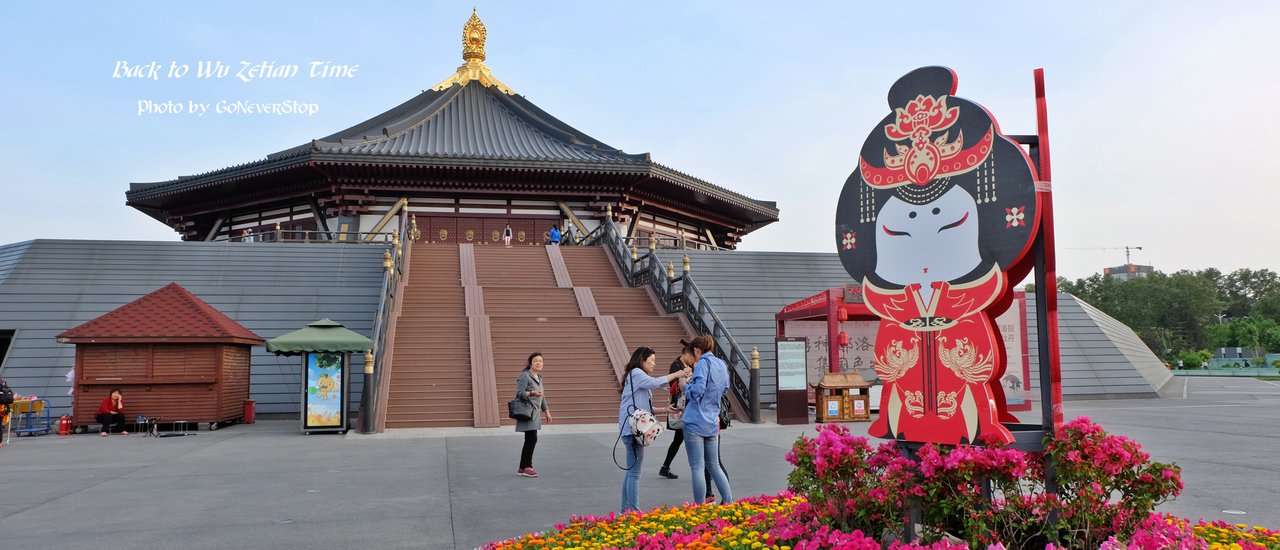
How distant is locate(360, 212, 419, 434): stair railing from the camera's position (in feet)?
42.7

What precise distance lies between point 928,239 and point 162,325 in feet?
46.0

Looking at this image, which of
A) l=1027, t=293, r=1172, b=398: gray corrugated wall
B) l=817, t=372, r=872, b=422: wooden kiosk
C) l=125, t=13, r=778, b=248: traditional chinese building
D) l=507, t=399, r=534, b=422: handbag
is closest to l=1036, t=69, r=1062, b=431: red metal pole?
l=507, t=399, r=534, b=422: handbag

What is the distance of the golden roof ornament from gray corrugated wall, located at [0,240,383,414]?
51.9 feet

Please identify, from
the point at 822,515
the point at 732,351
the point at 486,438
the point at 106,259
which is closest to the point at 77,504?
the point at 486,438

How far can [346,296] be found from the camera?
19.3 meters

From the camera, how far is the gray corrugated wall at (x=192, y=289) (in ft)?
53.8

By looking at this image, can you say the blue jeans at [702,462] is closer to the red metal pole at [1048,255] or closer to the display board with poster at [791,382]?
the red metal pole at [1048,255]

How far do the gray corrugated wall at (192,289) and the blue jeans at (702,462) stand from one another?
11719mm

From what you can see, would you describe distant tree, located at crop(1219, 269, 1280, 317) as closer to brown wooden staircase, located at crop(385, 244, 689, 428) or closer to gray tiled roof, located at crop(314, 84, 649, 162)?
gray tiled roof, located at crop(314, 84, 649, 162)

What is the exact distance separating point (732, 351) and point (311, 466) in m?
8.29

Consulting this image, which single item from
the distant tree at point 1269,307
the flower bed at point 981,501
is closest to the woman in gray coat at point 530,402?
the flower bed at point 981,501

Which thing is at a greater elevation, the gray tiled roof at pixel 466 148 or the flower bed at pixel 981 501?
the gray tiled roof at pixel 466 148

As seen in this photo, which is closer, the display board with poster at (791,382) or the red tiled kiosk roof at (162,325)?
the red tiled kiosk roof at (162,325)

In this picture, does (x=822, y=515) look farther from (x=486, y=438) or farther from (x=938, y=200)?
(x=486, y=438)
